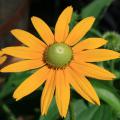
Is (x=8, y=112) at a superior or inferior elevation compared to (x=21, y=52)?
inferior

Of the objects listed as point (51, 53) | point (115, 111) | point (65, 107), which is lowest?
point (115, 111)

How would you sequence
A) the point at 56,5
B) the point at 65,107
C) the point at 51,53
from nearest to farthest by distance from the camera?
the point at 65,107 < the point at 51,53 < the point at 56,5

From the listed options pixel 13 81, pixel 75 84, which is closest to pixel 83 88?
pixel 75 84

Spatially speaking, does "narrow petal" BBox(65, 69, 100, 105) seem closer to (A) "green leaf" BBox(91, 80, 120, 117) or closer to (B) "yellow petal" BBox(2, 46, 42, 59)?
(B) "yellow petal" BBox(2, 46, 42, 59)

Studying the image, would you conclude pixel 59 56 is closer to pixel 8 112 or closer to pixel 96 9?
pixel 8 112

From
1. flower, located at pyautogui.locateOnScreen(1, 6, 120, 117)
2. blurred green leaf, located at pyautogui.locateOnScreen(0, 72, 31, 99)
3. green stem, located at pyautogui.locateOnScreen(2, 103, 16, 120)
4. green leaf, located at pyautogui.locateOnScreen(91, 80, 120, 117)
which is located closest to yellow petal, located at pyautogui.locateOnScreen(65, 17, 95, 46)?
flower, located at pyautogui.locateOnScreen(1, 6, 120, 117)

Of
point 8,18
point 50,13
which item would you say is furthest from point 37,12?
point 8,18

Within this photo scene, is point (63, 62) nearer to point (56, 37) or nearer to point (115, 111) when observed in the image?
point (56, 37)

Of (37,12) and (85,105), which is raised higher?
(37,12)
